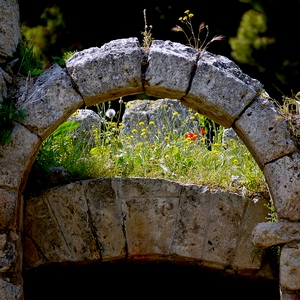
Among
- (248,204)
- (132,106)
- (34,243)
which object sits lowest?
Answer: (34,243)

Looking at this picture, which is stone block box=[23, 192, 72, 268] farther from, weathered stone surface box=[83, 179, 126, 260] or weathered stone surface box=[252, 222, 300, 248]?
weathered stone surface box=[252, 222, 300, 248]

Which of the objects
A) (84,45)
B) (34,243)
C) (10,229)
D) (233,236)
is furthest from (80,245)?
(84,45)

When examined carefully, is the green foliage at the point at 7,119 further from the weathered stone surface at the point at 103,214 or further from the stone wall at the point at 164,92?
the weathered stone surface at the point at 103,214

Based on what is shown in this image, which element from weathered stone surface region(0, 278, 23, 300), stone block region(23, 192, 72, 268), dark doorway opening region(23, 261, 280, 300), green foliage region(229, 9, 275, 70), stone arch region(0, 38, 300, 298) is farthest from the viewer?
green foliage region(229, 9, 275, 70)

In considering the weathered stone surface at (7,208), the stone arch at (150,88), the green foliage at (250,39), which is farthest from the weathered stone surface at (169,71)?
the green foliage at (250,39)

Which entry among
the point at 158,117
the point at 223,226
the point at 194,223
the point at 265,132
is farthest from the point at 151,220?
the point at 158,117

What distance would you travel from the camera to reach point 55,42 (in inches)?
359

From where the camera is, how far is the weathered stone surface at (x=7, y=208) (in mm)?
4992

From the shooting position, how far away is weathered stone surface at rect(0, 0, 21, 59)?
524 centimetres

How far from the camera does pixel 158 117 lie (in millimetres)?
7023

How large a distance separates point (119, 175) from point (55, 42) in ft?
11.8

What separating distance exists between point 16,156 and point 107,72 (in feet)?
2.61

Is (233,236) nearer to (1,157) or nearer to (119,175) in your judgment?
(119,175)

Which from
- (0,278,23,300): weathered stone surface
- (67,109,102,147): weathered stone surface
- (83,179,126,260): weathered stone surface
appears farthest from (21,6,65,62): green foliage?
(0,278,23,300): weathered stone surface
